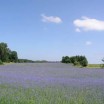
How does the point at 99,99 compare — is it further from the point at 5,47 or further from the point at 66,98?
the point at 5,47

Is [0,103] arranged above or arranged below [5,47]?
below

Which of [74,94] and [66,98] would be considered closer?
[66,98]

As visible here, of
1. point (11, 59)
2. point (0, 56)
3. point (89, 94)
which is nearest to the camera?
point (89, 94)

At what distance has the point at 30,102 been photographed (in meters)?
6.60

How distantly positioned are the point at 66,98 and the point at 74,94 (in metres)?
0.73

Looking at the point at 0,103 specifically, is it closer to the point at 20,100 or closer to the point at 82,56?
the point at 20,100

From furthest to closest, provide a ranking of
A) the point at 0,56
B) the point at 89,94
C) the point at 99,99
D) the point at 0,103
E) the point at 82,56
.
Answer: the point at 0,56 < the point at 82,56 < the point at 89,94 < the point at 99,99 < the point at 0,103

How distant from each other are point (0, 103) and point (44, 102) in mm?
855

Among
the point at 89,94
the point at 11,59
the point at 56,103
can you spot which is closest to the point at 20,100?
the point at 56,103

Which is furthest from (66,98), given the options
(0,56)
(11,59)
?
(11,59)

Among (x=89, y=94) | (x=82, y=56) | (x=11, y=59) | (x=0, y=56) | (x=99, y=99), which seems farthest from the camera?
(x=11, y=59)

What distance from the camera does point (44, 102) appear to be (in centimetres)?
665

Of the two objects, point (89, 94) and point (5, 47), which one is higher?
point (5, 47)

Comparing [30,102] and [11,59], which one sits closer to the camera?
[30,102]
